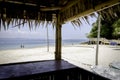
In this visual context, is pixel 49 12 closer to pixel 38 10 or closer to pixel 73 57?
pixel 38 10

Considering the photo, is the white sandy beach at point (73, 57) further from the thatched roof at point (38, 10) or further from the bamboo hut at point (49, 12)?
the thatched roof at point (38, 10)

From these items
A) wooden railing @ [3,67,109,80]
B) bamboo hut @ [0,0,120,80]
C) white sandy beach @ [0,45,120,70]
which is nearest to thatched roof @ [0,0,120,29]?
bamboo hut @ [0,0,120,80]

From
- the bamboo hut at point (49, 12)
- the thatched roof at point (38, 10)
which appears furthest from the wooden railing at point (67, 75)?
the thatched roof at point (38, 10)

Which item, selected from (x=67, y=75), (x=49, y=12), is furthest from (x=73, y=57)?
(x=67, y=75)

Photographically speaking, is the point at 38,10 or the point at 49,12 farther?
the point at 49,12

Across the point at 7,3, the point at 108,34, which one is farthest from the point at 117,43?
the point at 7,3

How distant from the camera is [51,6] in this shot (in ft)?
11.5

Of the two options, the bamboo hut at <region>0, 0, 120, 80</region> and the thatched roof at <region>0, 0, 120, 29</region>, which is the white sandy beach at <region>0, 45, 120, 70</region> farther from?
the thatched roof at <region>0, 0, 120, 29</region>

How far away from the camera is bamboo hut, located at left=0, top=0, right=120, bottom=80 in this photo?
2.98m

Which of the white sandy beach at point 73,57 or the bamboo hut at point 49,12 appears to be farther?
the white sandy beach at point 73,57

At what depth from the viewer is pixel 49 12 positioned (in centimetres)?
394

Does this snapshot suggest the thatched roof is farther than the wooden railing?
Yes

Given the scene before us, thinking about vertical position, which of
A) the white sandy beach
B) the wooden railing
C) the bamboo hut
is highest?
the bamboo hut

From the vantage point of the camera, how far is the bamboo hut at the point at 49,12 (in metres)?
2.98
